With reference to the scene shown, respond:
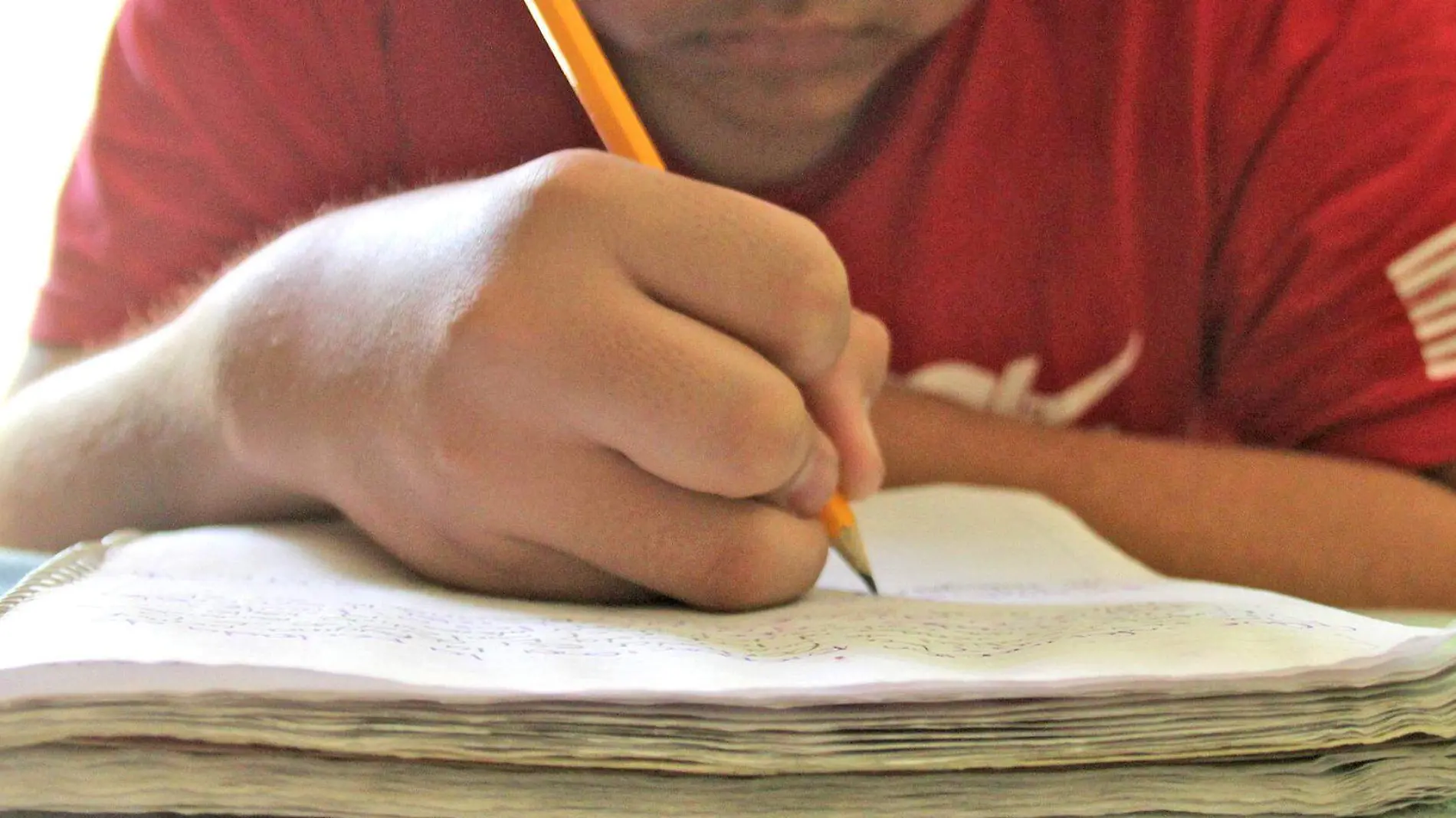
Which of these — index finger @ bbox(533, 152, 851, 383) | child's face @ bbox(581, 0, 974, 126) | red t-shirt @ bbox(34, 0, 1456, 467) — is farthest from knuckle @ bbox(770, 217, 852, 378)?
red t-shirt @ bbox(34, 0, 1456, 467)

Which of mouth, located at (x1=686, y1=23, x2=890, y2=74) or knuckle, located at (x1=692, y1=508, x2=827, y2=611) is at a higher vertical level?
mouth, located at (x1=686, y1=23, x2=890, y2=74)

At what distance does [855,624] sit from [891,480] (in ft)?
1.00

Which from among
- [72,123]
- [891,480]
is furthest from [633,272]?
[72,123]

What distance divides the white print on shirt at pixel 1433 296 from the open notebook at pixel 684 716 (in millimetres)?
331

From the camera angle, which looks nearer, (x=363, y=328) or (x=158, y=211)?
(x=363, y=328)

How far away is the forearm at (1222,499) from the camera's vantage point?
52 cm

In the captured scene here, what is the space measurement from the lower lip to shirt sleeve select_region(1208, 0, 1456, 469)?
252mm

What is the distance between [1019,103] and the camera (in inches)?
24.5

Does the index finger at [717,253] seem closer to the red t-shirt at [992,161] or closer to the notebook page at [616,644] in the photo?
the notebook page at [616,644]

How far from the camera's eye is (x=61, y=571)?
303 mm

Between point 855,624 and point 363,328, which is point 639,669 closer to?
point 855,624

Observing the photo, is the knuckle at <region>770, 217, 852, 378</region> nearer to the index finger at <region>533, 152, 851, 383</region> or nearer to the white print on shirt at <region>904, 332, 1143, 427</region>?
the index finger at <region>533, 152, 851, 383</region>

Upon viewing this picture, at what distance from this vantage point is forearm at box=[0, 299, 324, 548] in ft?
1.37

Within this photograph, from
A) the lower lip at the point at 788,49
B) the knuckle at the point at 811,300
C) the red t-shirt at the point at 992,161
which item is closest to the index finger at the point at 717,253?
the knuckle at the point at 811,300
